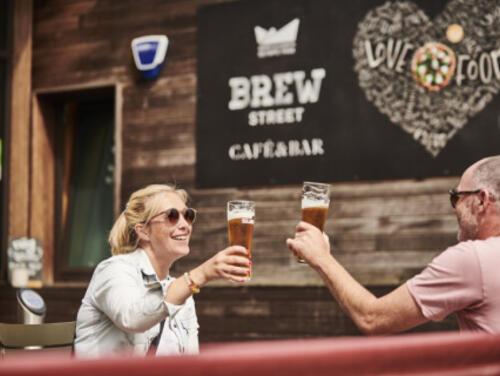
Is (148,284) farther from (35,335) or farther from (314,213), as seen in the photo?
(35,335)

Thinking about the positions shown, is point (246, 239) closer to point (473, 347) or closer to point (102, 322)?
point (102, 322)

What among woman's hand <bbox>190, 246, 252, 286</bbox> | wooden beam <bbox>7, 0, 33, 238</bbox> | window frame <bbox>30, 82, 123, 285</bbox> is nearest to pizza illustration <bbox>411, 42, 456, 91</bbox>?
window frame <bbox>30, 82, 123, 285</bbox>

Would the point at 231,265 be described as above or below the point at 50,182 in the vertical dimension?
below

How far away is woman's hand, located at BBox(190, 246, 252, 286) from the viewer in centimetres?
249

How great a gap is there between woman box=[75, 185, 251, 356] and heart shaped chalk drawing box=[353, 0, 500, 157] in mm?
3231

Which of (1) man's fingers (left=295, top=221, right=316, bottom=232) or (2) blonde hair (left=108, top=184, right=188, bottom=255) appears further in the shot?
(2) blonde hair (left=108, top=184, right=188, bottom=255)

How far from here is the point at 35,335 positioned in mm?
3262

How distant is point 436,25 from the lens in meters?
6.33

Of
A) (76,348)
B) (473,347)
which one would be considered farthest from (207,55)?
(473,347)

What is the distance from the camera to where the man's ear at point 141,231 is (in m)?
3.33

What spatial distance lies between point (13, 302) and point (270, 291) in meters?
2.35

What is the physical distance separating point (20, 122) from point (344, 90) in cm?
308

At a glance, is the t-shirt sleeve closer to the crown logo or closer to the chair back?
the chair back

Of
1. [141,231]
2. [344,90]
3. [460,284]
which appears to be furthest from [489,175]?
[344,90]
